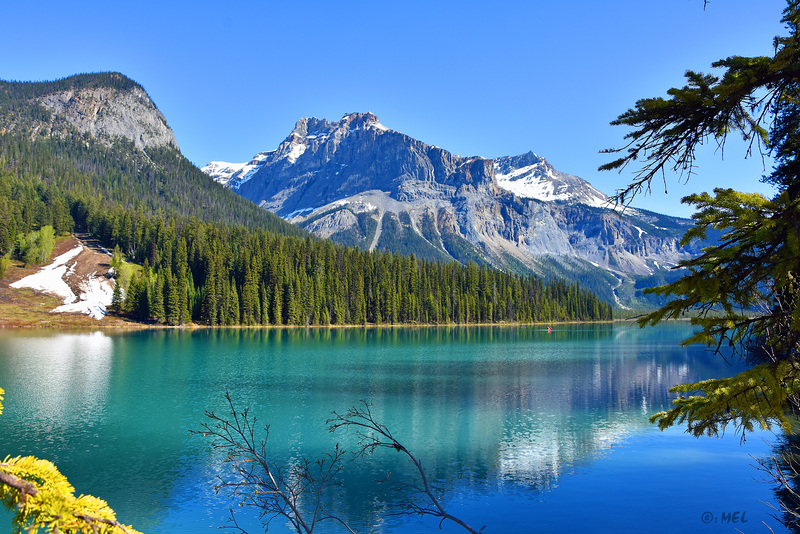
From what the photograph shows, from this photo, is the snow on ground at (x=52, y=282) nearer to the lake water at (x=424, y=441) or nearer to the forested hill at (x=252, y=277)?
the forested hill at (x=252, y=277)

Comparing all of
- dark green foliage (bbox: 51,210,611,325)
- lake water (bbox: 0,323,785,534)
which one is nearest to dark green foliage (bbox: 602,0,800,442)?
lake water (bbox: 0,323,785,534)

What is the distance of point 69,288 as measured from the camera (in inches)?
4341

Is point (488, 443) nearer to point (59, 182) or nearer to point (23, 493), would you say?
point (23, 493)

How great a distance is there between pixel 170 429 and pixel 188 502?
10.3 meters

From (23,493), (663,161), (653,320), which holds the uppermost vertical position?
(663,161)

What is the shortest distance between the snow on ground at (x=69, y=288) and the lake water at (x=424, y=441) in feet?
192

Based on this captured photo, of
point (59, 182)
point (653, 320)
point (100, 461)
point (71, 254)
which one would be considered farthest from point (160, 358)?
point (59, 182)

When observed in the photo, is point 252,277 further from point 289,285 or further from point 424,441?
point 424,441

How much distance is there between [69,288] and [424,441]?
11187 cm

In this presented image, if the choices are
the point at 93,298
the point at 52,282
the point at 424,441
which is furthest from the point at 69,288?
the point at 424,441

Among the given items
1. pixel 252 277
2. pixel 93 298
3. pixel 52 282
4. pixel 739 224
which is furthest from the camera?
pixel 252 277

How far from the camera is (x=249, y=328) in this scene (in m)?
113

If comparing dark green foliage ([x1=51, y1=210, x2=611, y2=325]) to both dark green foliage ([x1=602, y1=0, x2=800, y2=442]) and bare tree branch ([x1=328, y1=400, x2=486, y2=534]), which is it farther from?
dark green foliage ([x1=602, y1=0, x2=800, y2=442])

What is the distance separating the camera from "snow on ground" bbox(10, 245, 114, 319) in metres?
105
